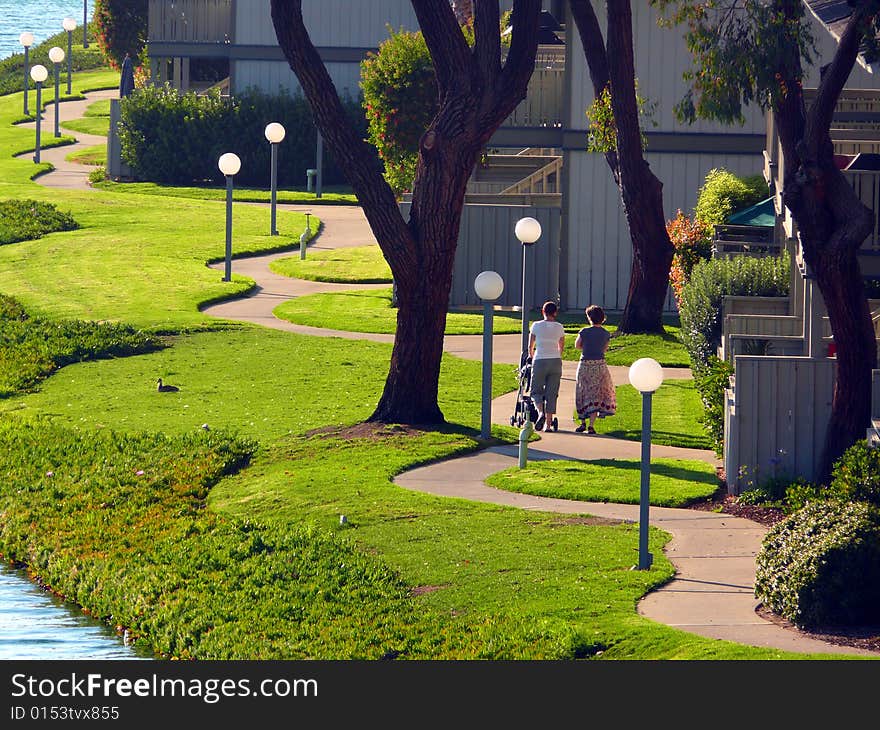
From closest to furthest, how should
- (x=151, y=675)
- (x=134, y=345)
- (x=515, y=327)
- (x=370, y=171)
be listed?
(x=151, y=675) < (x=370, y=171) < (x=134, y=345) < (x=515, y=327)

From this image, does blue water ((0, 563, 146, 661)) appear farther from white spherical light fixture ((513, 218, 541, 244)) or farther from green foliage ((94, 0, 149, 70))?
green foliage ((94, 0, 149, 70))

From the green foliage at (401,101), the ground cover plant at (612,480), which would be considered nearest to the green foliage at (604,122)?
the green foliage at (401,101)

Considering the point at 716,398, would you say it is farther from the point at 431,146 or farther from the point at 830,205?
the point at 431,146

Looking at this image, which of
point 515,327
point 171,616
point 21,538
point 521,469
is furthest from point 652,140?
point 171,616

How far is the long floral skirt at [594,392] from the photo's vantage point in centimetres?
2180

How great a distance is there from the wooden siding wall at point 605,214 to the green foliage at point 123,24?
116 feet

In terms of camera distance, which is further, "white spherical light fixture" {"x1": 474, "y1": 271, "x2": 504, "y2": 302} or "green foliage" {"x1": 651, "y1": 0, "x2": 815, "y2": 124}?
"white spherical light fixture" {"x1": 474, "y1": 271, "x2": 504, "y2": 302}

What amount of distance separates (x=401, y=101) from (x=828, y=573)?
22.5 m

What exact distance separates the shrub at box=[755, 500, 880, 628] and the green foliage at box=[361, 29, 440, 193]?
70.3ft

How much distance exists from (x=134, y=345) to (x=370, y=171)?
25.7 ft

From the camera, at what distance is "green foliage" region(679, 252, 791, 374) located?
2366cm

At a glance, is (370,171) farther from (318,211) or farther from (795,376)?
(318,211)

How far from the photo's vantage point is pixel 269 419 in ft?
74.2

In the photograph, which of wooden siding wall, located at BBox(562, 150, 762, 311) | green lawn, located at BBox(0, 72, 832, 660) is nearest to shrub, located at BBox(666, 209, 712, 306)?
wooden siding wall, located at BBox(562, 150, 762, 311)
